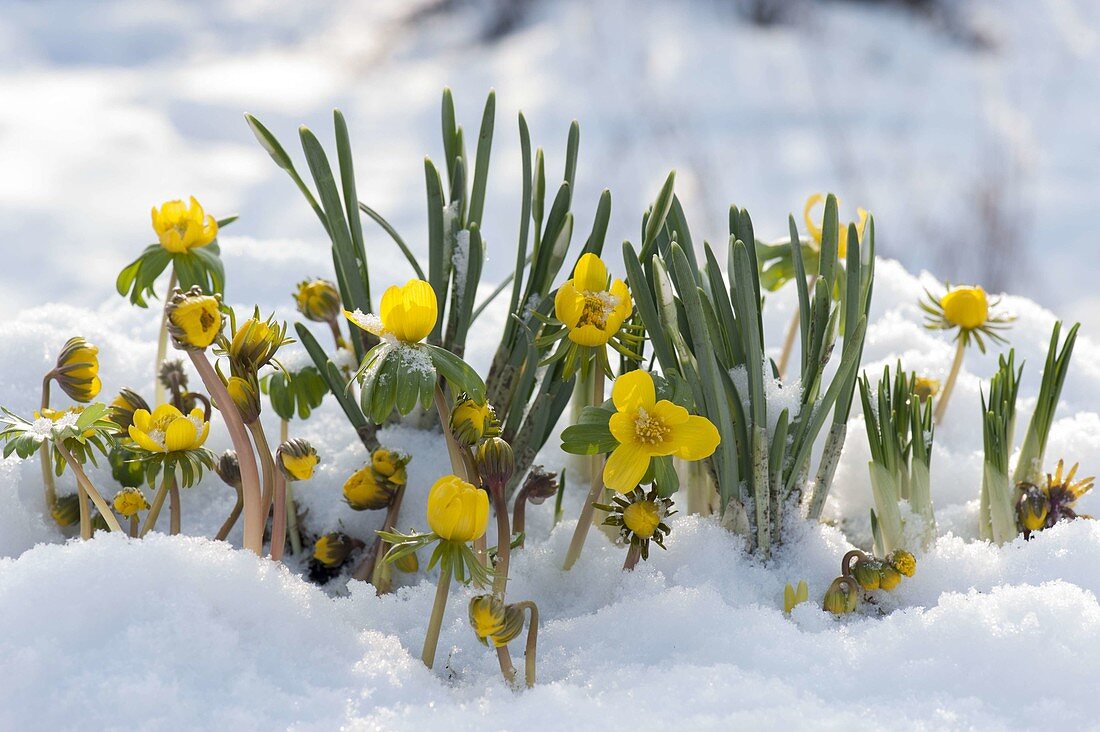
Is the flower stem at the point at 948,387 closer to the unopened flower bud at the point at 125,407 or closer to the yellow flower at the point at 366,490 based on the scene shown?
the yellow flower at the point at 366,490

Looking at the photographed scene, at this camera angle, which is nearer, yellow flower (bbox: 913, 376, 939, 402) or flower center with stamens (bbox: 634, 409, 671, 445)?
flower center with stamens (bbox: 634, 409, 671, 445)

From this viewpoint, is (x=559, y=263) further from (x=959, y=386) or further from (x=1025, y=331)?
(x=1025, y=331)

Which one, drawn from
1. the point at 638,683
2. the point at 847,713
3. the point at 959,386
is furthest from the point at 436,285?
the point at 959,386

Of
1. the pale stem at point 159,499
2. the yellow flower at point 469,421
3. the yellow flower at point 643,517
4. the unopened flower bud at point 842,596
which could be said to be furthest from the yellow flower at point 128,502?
the unopened flower bud at point 842,596

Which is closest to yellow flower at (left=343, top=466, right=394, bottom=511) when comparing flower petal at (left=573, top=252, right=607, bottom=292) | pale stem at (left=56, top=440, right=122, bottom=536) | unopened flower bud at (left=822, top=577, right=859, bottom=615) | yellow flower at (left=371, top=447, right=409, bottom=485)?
yellow flower at (left=371, top=447, right=409, bottom=485)

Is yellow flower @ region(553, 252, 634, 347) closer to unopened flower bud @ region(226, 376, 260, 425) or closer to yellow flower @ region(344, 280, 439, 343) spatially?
yellow flower @ region(344, 280, 439, 343)

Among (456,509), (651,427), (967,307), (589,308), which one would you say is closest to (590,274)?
(589,308)
